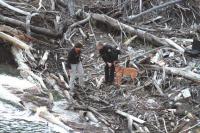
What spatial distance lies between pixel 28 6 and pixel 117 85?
6.94 m

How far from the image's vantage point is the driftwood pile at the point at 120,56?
46.1ft

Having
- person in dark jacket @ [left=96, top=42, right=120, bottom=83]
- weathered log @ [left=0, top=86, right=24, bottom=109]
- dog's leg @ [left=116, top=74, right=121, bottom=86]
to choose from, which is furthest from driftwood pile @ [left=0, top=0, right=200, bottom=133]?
person in dark jacket @ [left=96, top=42, right=120, bottom=83]

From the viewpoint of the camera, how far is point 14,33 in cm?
1825

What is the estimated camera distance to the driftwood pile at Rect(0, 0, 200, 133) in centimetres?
1405

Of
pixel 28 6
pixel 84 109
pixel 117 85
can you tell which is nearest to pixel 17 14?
pixel 28 6

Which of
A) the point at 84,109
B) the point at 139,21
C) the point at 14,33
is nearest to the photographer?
the point at 84,109

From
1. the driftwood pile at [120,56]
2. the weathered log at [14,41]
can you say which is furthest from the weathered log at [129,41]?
the weathered log at [14,41]

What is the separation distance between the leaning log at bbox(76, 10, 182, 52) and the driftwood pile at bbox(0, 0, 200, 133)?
0.04 metres

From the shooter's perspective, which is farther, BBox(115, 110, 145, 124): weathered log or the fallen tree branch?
the fallen tree branch

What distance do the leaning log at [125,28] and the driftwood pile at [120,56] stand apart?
0.04 m

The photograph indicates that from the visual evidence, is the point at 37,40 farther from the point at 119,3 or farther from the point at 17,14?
the point at 119,3

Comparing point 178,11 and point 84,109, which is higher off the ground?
point 178,11

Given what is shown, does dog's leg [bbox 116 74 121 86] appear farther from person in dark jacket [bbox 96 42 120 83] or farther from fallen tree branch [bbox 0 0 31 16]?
fallen tree branch [bbox 0 0 31 16]

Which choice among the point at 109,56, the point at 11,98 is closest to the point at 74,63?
the point at 109,56
